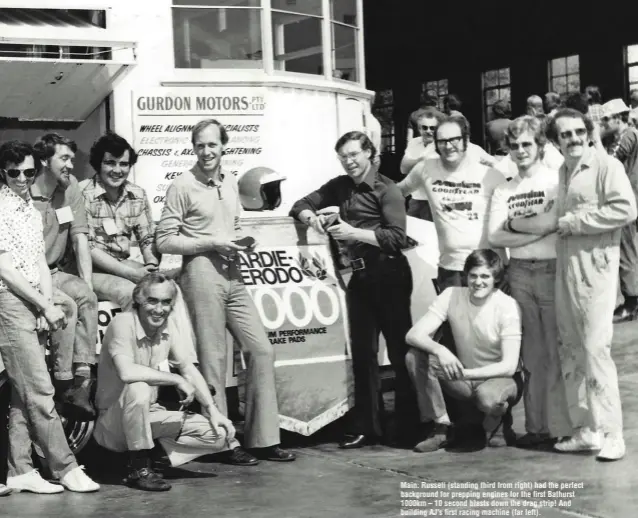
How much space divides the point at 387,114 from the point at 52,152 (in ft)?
61.6

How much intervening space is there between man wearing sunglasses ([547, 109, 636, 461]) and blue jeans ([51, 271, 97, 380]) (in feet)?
8.93

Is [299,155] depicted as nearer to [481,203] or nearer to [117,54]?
[117,54]

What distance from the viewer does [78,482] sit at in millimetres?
6875

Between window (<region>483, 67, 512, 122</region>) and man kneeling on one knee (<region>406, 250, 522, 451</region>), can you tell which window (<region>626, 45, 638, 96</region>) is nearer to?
window (<region>483, 67, 512, 122</region>)

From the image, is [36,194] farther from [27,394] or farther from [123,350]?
[27,394]

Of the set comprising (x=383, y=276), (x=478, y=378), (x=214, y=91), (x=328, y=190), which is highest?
(x=214, y=91)

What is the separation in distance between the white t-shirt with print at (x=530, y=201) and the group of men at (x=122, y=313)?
1598 millimetres

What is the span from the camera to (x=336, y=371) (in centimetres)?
812

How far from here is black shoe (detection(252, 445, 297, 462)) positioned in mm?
7625

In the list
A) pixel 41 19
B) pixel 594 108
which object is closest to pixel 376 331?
pixel 41 19

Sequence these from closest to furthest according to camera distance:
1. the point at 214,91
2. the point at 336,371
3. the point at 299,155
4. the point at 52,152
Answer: the point at 52,152 < the point at 336,371 < the point at 214,91 < the point at 299,155

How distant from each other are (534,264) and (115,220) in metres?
2.53

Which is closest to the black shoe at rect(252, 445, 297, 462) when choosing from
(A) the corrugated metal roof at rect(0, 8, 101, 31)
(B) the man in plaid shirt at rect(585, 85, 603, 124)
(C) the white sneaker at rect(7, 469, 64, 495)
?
(C) the white sneaker at rect(7, 469, 64, 495)

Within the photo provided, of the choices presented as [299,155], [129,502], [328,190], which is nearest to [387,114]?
[299,155]
